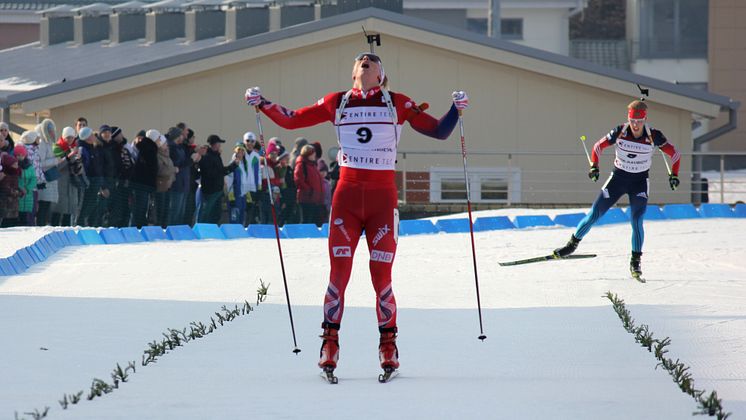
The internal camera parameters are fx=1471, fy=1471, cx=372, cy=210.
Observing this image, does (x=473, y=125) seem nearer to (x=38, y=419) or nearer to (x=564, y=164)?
(x=564, y=164)

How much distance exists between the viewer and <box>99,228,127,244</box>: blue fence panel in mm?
20203

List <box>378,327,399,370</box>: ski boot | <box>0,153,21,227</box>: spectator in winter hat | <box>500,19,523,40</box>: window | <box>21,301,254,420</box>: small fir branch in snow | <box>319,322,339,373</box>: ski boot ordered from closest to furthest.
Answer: <box>21,301,254,420</box>: small fir branch in snow < <box>319,322,339,373</box>: ski boot < <box>378,327,399,370</box>: ski boot < <box>0,153,21,227</box>: spectator in winter hat < <box>500,19,523,40</box>: window

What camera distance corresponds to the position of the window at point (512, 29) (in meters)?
55.1

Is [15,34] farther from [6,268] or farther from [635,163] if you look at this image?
[635,163]

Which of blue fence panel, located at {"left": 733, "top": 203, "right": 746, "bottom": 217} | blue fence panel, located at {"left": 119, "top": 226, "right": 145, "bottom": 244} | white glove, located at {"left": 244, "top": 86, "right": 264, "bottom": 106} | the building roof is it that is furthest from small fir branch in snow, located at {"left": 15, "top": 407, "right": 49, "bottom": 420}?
the building roof

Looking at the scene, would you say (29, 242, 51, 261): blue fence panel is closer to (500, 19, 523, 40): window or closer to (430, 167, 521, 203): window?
(430, 167, 521, 203): window

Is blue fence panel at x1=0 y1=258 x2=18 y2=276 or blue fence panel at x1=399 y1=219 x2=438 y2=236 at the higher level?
blue fence panel at x1=0 y1=258 x2=18 y2=276

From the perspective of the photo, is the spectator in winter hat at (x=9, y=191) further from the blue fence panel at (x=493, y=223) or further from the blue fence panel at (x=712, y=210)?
the blue fence panel at (x=712, y=210)

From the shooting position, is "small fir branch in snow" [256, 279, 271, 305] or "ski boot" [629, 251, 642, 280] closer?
"small fir branch in snow" [256, 279, 271, 305]

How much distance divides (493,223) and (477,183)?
5.15 m

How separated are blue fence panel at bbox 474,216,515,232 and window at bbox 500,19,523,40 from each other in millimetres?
30823

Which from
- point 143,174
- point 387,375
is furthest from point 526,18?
point 387,375

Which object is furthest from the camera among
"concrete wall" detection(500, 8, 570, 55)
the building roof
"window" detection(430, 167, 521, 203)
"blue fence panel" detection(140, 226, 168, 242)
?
"concrete wall" detection(500, 8, 570, 55)

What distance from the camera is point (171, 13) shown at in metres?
43.2
